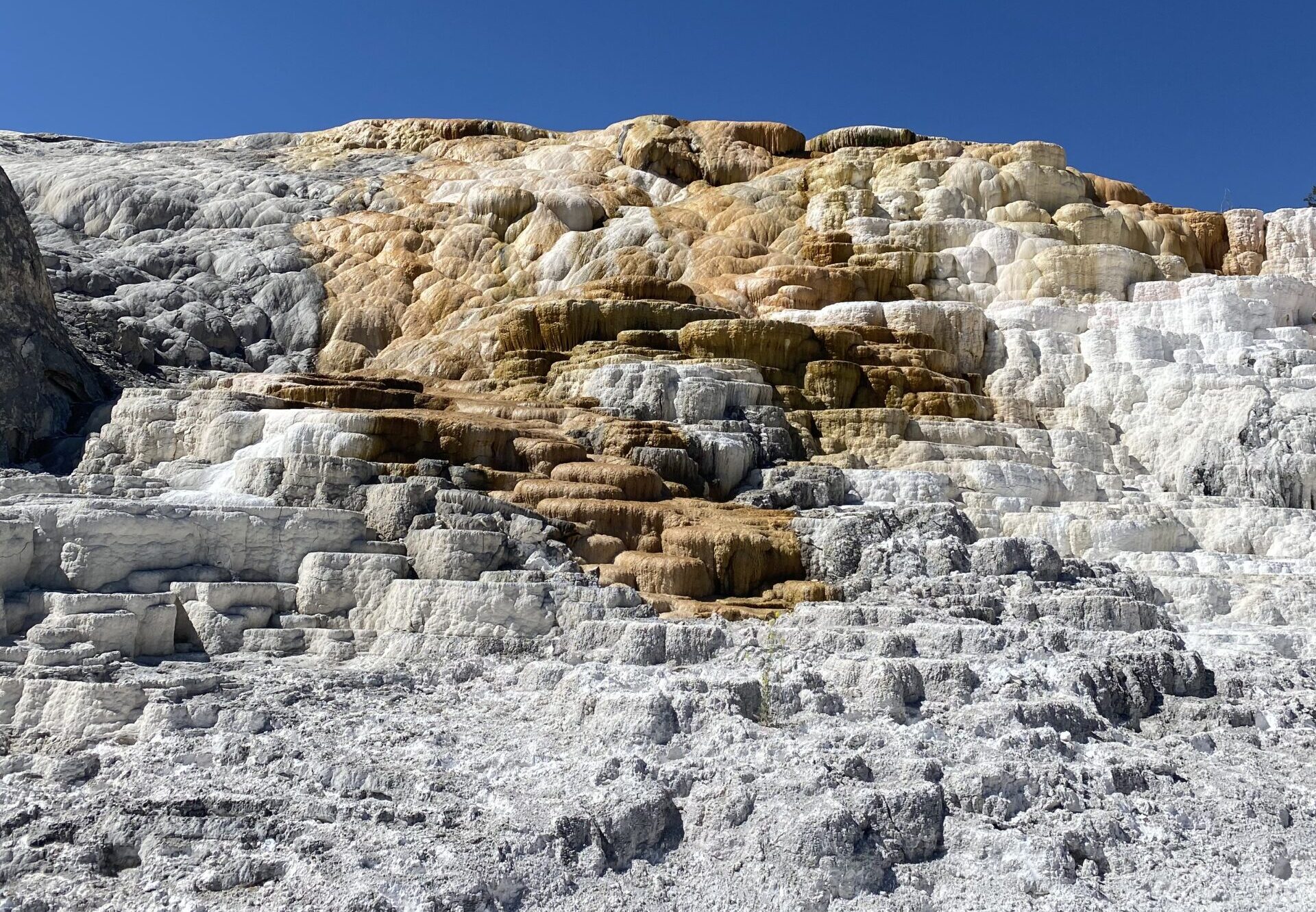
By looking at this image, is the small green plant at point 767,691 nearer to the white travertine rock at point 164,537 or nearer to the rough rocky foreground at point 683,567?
the rough rocky foreground at point 683,567

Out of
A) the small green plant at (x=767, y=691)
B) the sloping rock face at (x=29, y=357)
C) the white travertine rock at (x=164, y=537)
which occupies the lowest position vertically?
the small green plant at (x=767, y=691)

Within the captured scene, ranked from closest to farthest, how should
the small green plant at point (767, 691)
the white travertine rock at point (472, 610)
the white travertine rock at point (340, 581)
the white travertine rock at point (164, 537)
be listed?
the small green plant at point (767, 691) → the white travertine rock at point (164, 537) → the white travertine rock at point (472, 610) → the white travertine rock at point (340, 581)

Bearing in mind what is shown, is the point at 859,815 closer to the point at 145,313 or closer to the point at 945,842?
the point at 945,842

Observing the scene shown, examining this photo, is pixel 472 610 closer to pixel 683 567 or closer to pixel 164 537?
pixel 683 567

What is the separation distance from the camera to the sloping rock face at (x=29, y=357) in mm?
14562

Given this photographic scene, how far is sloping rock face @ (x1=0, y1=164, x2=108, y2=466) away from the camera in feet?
47.8

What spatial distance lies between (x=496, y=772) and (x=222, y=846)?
1748 millimetres

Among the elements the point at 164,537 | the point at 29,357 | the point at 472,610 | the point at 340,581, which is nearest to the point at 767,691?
the point at 472,610

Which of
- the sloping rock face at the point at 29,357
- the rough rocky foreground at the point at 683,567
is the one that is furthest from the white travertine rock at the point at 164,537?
the sloping rock face at the point at 29,357

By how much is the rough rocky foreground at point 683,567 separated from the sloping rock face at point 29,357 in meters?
0.06

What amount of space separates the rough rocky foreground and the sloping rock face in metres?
0.06

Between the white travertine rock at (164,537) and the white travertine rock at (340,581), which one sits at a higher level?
the white travertine rock at (164,537)

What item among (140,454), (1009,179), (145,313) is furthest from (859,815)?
(1009,179)

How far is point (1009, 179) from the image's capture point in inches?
1033
